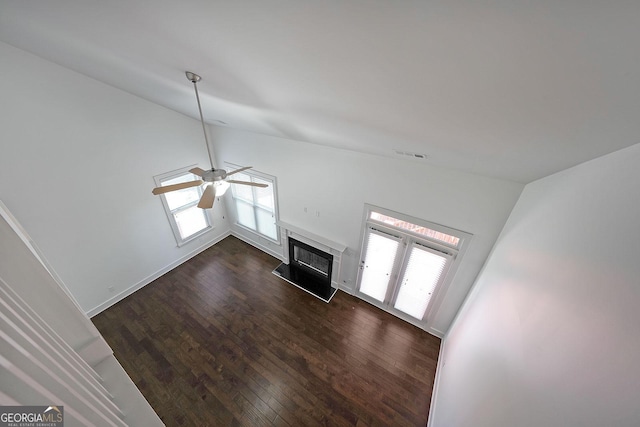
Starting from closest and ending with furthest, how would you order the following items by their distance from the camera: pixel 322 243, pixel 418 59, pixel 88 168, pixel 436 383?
pixel 418 59 < pixel 436 383 < pixel 88 168 < pixel 322 243

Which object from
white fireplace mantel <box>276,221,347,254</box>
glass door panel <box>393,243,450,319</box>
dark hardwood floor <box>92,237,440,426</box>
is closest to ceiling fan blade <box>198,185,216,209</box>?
white fireplace mantel <box>276,221,347,254</box>

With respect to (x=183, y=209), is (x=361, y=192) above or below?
above

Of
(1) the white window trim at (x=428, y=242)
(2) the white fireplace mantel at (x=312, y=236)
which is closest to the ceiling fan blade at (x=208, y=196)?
(1) the white window trim at (x=428, y=242)

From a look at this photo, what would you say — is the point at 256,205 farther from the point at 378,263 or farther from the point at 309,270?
the point at 378,263

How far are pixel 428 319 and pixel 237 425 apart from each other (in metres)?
3.18

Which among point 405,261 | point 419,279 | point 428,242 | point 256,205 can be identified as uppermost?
point 428,242

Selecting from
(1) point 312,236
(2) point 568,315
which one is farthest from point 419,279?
(2) point 568,315

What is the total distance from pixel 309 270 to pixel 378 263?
5.48 feet

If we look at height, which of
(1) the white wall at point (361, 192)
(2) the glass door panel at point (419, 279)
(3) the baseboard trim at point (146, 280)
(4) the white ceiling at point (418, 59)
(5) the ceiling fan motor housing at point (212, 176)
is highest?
(4) the white ceiling at point (418, 59)

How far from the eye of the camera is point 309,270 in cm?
492

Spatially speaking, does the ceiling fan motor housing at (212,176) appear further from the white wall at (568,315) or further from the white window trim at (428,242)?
the white wall at (568,315)

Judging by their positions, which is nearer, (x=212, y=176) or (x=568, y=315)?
(x=568, y=315)

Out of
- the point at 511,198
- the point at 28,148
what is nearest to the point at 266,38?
the point at 511,198

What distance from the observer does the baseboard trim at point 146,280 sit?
158 inches
